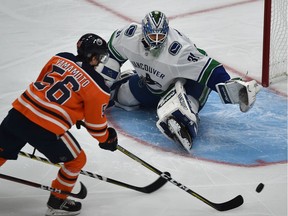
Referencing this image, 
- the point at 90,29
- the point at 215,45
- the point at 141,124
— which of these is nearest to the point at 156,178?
the point at 141,124

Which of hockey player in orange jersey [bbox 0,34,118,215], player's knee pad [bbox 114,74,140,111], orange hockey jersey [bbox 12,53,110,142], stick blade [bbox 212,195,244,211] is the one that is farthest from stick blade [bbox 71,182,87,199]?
player's knee pad [bbox 114,74,140,111]

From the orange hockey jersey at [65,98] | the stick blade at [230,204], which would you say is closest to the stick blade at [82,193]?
the orange hockey jersey at [65,98]

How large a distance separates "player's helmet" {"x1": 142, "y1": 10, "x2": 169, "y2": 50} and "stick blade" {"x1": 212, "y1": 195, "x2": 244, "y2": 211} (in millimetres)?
1044

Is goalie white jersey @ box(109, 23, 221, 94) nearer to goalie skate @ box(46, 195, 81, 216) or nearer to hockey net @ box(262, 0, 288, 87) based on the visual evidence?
hockey net @ box(262, 0, 288, 87)

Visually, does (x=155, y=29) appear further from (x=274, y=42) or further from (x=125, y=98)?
(x=274, y=42)

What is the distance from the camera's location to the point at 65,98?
3.23 metres

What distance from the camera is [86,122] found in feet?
10.9

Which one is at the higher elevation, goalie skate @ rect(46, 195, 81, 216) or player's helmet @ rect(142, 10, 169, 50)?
player's helmet @ rect(142, 10, 169, 50)

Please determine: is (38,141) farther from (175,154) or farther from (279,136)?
(279,136)

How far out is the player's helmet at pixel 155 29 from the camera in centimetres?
415

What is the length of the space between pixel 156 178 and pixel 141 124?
0.66 metres

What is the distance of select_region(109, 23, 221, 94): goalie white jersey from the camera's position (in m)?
4.22

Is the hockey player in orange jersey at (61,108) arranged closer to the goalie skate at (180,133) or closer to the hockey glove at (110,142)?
the hockey glove at (110,142)

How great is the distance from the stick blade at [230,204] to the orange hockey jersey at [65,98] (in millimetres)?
697
